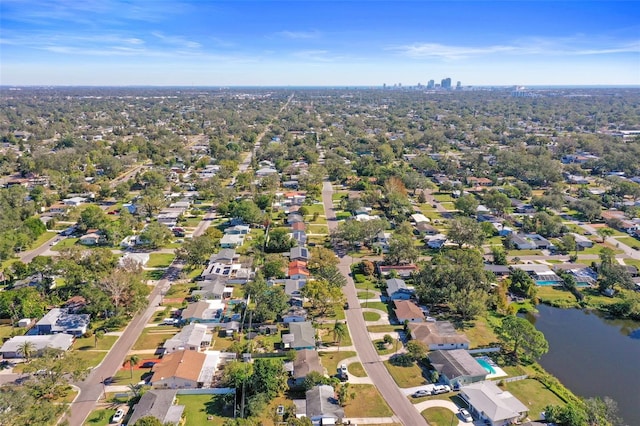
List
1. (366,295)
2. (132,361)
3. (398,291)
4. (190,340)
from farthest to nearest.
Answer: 1. (366,295)
2. (398,291)
3. (190,340)
4. (132,361)

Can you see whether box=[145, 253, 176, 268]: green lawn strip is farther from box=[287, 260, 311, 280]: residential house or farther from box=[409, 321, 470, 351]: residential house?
box=[409, 321, 470, 351]: residential house

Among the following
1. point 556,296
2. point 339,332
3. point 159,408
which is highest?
point 339,332

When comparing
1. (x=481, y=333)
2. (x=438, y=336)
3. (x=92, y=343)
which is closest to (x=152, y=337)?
(x=92, y=343)

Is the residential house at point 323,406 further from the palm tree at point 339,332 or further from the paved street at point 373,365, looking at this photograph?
the palm tree at point 339,332

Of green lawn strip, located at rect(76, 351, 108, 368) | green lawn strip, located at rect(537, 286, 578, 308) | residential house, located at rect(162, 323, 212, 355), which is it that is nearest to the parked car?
residential house, located at rect(162, 323, 212, 355)

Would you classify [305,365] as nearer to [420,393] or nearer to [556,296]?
[420,393]

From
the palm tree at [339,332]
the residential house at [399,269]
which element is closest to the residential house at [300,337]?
the palm tree at [339,332]

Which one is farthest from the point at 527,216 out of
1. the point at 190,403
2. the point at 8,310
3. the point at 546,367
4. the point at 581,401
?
the point at 8,310
